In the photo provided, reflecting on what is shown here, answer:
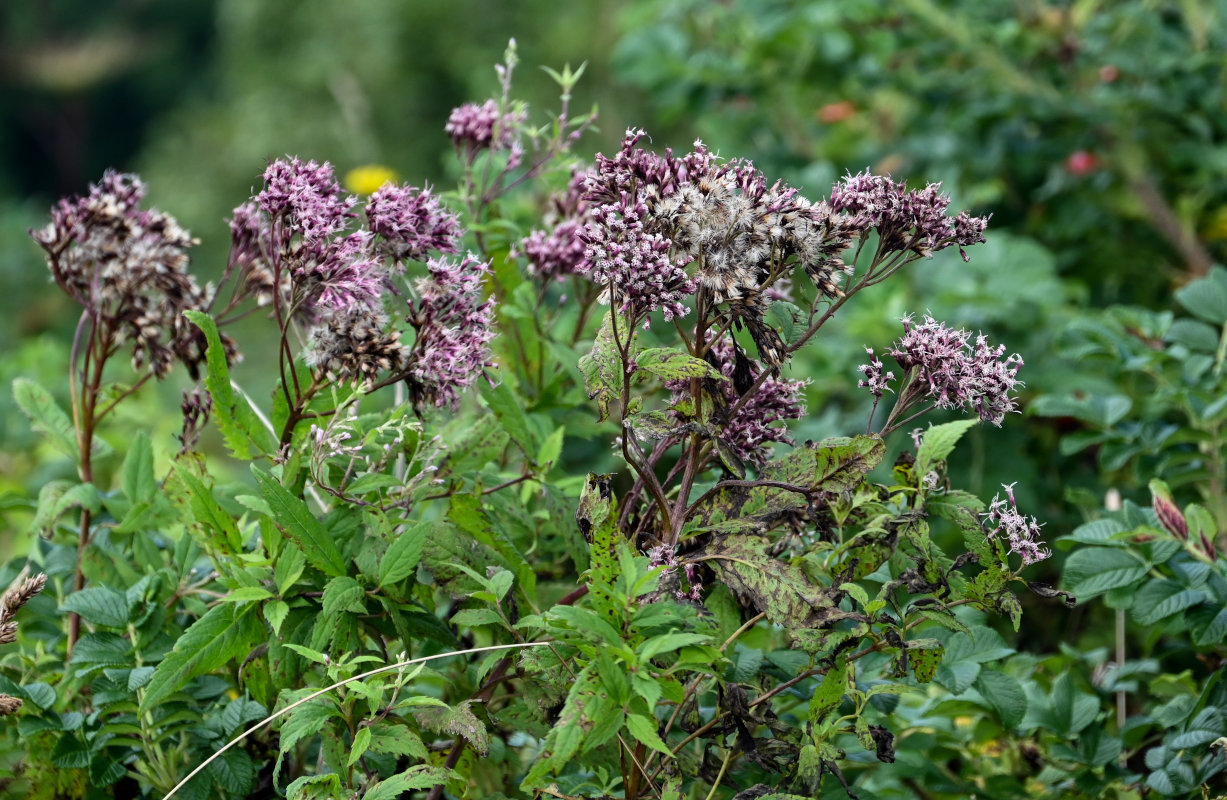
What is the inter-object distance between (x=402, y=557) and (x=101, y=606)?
0.39 metres

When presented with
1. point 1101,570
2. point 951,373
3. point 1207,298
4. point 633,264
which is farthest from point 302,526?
point 1207,298

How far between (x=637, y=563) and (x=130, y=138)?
891 inches

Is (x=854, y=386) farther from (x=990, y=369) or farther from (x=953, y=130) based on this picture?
(x=990, y=369)

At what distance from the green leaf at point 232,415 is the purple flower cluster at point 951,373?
624 millimetres

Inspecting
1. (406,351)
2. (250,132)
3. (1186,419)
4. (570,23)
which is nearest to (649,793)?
(406,351)

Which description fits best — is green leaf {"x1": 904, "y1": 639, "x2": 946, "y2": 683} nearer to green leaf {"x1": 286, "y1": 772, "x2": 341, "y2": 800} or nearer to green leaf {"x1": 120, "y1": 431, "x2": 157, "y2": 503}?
green leaf {"x1": 286, "y1": 772, "x2": 341, "y2": 800}

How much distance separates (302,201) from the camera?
1.03 metres

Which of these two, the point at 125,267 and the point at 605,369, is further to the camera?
the point at 125,267

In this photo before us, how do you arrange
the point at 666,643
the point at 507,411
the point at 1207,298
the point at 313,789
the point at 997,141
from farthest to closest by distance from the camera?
the point at 997,141 < the point at 1207,298 < the point at 507,411 < the point at 313,789 < the point at 666,643

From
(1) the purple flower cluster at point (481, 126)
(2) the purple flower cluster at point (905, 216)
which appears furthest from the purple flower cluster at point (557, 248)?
(2) the purple flower cluster at point (905, 216)

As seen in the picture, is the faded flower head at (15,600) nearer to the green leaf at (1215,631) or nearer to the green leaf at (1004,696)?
the green leaf at (1004,696)

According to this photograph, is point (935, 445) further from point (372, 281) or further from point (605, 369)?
point (372, 281)

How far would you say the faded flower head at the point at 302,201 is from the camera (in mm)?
1023

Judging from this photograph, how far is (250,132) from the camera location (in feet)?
38.2
